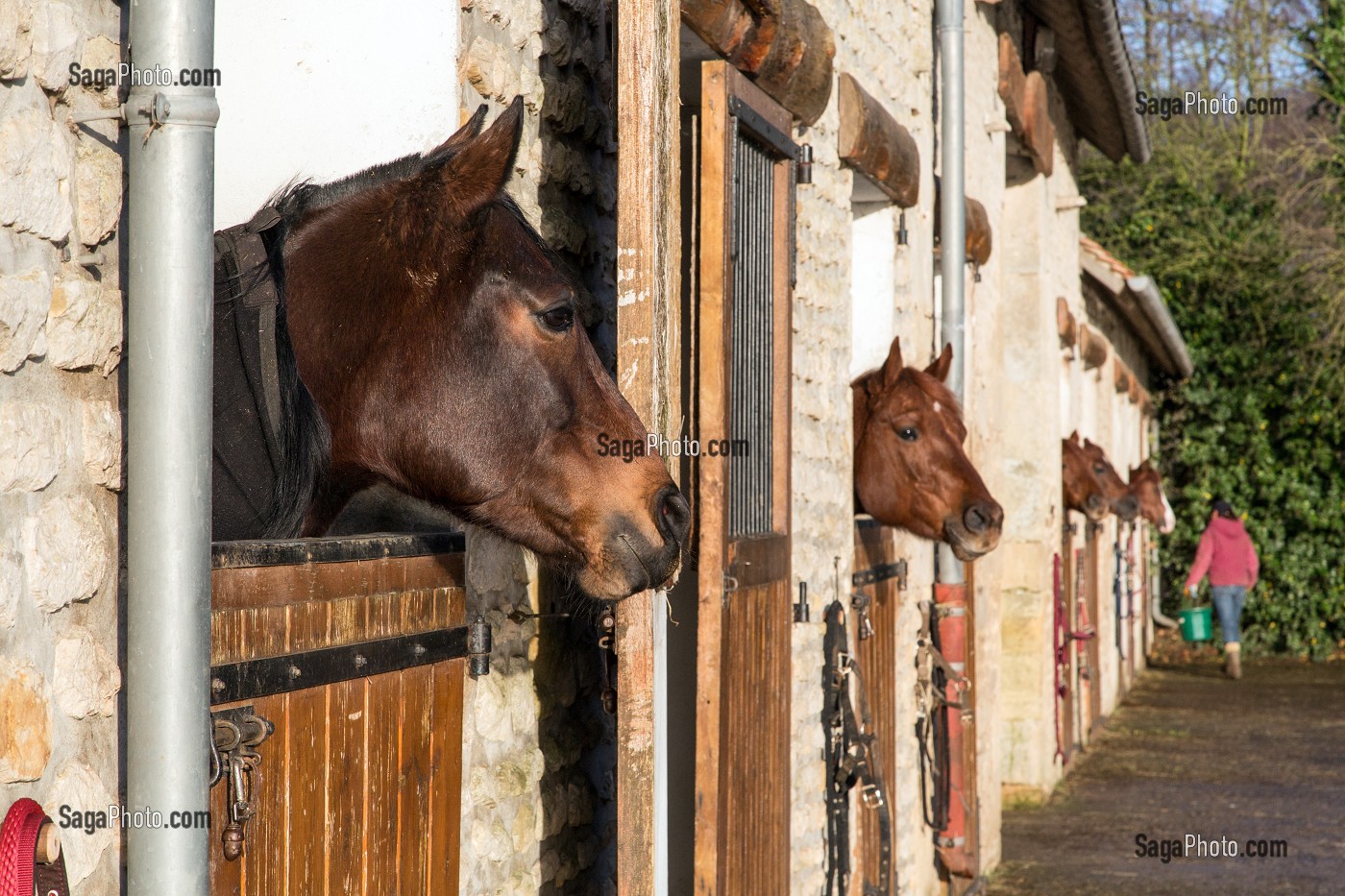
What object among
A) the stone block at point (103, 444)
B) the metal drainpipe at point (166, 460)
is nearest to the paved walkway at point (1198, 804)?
the metal drainpipe at point (166, 460)

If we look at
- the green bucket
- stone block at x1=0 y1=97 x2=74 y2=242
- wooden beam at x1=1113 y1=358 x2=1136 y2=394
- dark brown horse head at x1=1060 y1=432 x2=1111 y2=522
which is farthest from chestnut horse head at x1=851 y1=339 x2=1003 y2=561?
the green bucket

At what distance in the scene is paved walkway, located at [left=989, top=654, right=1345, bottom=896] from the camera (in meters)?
7.71

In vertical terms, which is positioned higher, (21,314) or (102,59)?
(102,59)

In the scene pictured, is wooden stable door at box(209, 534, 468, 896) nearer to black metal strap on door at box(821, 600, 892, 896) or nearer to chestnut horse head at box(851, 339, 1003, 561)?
black metal strap on door at box(821, 600, 892, 896)

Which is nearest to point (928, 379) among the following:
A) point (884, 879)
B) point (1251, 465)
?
point (884, 879)

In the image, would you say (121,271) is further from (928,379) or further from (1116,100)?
(1116,100)

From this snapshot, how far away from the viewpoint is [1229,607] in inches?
640

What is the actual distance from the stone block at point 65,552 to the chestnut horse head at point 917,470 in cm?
441

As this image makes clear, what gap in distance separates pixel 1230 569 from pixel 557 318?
1489 centimetres

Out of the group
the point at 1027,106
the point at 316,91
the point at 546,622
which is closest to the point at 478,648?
the point at 546,622

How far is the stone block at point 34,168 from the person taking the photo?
163cm

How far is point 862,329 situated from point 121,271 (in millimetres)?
5021

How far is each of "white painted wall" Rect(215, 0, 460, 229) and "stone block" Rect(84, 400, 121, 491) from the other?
1373mm

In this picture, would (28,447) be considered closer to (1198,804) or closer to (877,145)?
(877,145)
